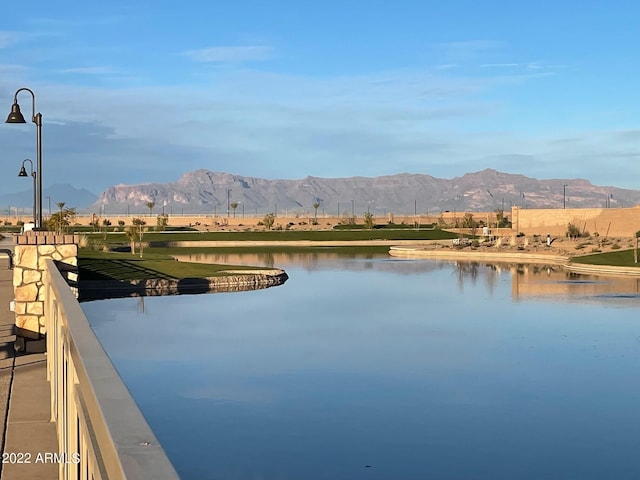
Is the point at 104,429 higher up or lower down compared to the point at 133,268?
higher up

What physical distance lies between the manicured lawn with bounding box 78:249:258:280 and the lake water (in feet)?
8.89

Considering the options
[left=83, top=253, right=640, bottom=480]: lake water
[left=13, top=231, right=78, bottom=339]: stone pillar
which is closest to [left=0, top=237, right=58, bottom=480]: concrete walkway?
[left=13, top=231, right=78, bottom=339]: stone pillar

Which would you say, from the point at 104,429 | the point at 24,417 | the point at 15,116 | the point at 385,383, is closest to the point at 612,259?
the point at 385,383

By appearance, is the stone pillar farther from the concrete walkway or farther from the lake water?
the lake water

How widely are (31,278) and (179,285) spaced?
1679 centimetres

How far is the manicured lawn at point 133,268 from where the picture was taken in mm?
27484

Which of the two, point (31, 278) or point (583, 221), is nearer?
point (31, 278)

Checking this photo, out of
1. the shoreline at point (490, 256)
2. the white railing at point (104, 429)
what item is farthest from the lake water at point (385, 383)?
the shoreline at point (490, 256)

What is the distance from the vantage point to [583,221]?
81062 mm

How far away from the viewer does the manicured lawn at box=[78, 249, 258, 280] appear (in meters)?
27.5

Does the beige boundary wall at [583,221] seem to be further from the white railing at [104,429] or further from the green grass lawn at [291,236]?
the white railing at [104,429]

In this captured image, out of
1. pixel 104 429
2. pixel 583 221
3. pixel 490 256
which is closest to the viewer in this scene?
pixel 104 429

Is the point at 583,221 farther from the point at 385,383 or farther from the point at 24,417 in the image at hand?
the point at 24,417

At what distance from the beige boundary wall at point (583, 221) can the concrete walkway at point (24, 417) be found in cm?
7145
